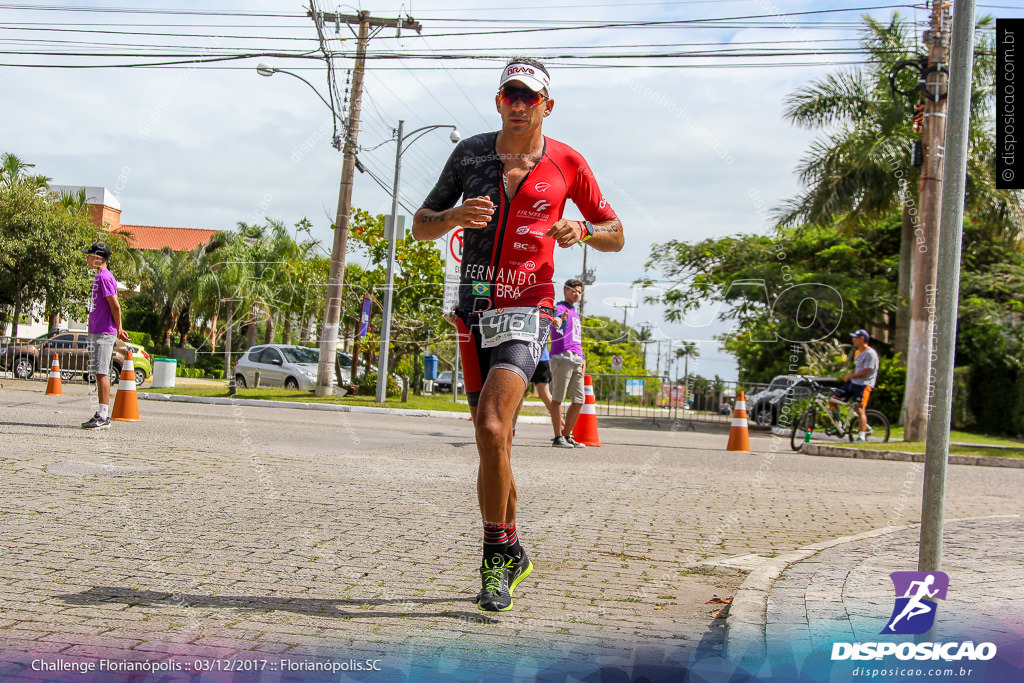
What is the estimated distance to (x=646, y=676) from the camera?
304 cm

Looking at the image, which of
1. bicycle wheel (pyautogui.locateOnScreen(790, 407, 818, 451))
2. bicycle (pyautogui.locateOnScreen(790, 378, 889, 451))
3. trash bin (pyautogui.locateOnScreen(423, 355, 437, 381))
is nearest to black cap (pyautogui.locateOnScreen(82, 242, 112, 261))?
bicycle wheel (pyautogui.locateOnScreen(790, 407, 818, 451))

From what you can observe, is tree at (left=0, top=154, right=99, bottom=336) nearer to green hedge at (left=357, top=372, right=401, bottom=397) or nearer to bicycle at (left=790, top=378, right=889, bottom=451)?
green hedge at (left=357, top=372, right=401, bottom=397)

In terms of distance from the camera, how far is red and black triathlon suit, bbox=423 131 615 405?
157 inches

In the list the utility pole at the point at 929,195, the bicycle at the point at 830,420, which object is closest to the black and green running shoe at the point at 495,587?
the utility pole at the point at 929,195

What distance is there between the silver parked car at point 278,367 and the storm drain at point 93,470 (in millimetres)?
17747

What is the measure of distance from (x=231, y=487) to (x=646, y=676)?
4.22 meters

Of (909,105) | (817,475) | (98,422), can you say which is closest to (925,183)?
(817,475)

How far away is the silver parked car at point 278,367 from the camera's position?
2489 centimetres

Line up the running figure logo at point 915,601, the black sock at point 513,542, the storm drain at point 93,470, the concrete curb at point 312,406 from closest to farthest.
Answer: the running figure logo at point 915,601 → the black sock at point 513,542 → the storm drain at point 93,470 → the concrete curb at point 312,406

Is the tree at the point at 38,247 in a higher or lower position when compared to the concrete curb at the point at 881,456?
higher

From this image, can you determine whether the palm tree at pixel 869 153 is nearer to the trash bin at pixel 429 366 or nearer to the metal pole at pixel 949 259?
the trash bin at pixel 429 366

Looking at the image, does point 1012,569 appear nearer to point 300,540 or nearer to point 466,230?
point 466,230

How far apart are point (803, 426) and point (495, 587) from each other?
41.7 feet

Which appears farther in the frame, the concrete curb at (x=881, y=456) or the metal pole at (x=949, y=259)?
the concrete curb at (x=881, y=456)
